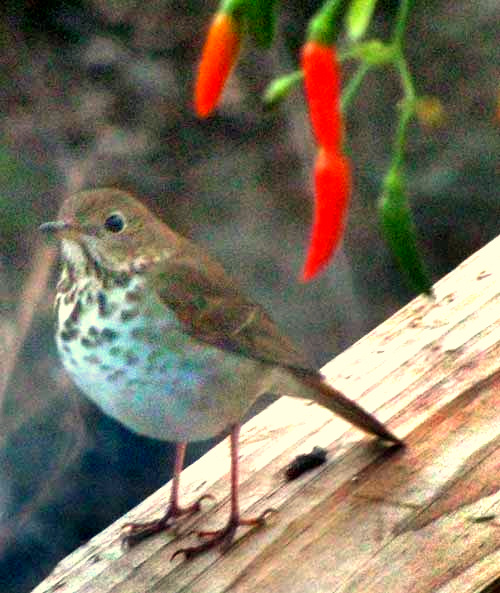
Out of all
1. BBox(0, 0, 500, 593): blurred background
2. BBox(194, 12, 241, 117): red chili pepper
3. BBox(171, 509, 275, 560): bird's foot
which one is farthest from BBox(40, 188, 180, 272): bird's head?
BBox(194, 12, 241, 117): red chili pepper

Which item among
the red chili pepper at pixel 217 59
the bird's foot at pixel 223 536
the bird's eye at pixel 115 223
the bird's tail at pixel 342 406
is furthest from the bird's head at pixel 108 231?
the red chili pepper at pixel 217 59

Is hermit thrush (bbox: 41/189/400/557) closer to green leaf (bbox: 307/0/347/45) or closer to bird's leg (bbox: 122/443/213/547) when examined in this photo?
bird's leg (bbox: 122/443/213/547)

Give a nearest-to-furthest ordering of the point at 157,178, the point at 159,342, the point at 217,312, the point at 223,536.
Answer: the point at 223,536 → the point at 159,342 → the point at 217,312 → the point at 157,178

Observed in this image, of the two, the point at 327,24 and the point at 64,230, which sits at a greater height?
the point at 327,24

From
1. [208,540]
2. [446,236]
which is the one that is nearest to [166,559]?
[208,540]

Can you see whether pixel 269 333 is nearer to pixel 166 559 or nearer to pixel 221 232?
pixel 166 559

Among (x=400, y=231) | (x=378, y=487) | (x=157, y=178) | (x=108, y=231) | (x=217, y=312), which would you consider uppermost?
(x=400, y=231)

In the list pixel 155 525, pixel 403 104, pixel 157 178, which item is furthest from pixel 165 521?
pixel 157 178

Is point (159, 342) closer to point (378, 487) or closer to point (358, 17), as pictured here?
point (378, 487)

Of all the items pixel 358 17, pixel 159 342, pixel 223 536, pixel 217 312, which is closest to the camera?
pixel 358 17
